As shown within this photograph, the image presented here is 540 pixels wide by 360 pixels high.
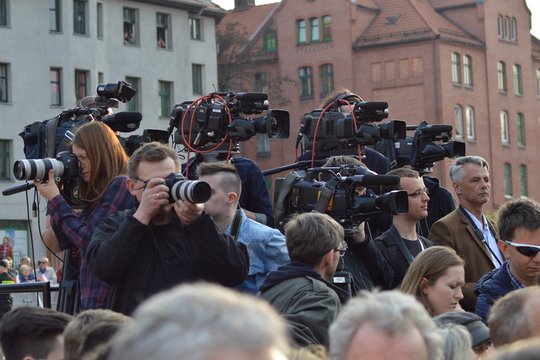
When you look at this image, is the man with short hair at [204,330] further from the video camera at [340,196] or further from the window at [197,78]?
the window at [197,78]

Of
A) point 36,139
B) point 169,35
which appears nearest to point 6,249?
point 169,35

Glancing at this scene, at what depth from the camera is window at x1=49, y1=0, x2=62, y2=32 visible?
171 ft

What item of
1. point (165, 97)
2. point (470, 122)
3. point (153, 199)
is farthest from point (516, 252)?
point (470, 122)

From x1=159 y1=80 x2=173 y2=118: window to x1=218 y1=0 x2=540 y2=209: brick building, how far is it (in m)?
11.0

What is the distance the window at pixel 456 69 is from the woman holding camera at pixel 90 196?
219 ft

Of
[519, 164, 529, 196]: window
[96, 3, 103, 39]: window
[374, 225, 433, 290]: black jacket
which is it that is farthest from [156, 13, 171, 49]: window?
[374, 225, 433, 290]: black jacket

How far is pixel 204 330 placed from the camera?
250cm

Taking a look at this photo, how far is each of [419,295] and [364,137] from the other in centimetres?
233

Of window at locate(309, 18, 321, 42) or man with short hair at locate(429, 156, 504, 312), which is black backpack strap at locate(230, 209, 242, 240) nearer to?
man with short hair at locate(429, 156, 504, 312)

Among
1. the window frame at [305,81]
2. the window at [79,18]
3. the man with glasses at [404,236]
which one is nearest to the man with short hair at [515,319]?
the man with glasses at [404,236]

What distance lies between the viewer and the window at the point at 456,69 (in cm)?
7369

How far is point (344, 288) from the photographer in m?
7.93

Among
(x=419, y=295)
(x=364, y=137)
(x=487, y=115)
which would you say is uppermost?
(x=487, y=115)

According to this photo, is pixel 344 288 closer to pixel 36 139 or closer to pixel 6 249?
pixel 36 139
